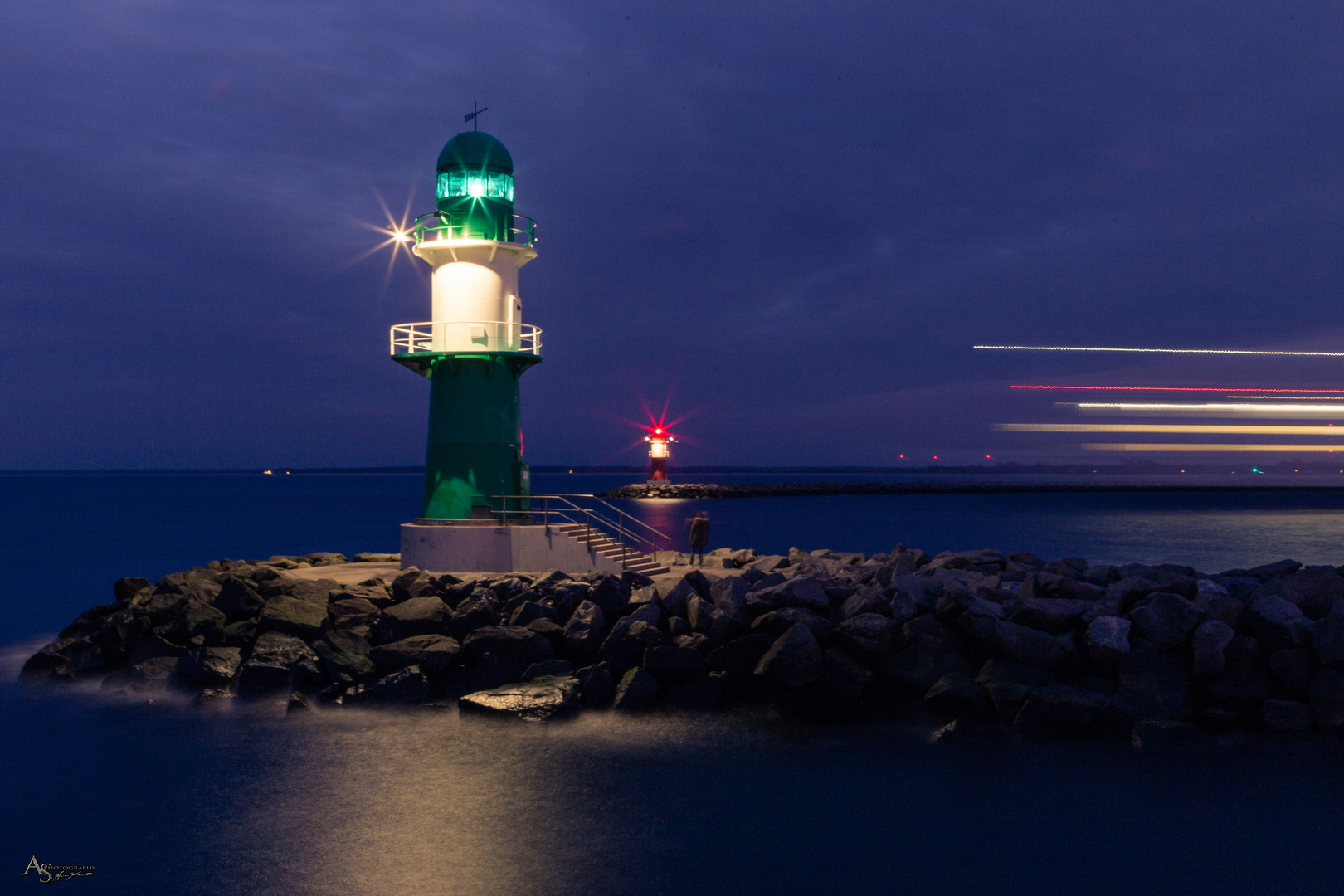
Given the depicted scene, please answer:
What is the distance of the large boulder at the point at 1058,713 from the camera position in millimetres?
10703

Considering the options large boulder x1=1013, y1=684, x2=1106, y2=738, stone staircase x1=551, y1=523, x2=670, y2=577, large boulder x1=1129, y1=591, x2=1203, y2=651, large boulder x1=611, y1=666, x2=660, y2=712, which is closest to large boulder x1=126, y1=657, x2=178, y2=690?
stone staircase x1=551, y1=523, x2=670, y2=577

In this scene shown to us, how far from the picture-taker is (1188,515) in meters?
69.1

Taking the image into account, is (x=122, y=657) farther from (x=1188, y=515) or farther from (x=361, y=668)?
(x=1188, y=515)

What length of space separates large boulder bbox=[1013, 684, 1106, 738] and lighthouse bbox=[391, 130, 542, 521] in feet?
A: 33.8

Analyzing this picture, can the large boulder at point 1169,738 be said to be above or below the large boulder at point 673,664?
below

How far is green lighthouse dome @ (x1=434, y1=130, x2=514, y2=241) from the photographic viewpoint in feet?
56.1

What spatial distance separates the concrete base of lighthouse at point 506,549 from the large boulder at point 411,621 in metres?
3.10

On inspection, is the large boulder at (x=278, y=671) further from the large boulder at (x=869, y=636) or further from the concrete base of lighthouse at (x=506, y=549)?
the large boulder at (x=869, y=636)

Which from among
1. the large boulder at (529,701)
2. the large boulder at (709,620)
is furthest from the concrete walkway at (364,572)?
the large boulder at (529,701)

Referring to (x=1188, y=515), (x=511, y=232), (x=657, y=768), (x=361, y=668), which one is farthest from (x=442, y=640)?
(x=1188, y=515)

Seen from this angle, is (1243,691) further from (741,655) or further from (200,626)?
(200,626)

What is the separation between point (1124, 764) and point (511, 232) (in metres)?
13.9

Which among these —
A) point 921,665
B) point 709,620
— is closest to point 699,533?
point 709,620

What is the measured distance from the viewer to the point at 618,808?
916 cm
